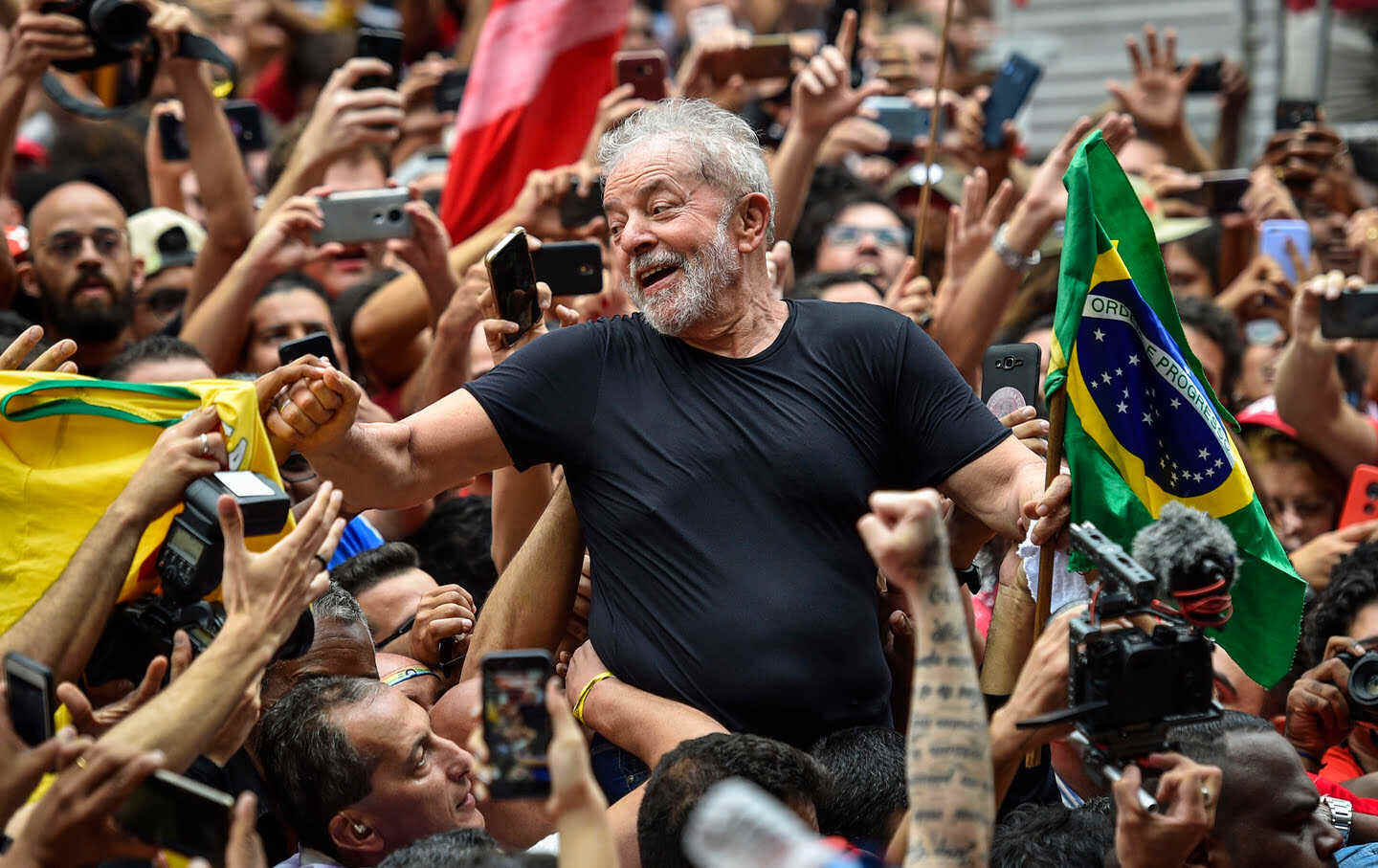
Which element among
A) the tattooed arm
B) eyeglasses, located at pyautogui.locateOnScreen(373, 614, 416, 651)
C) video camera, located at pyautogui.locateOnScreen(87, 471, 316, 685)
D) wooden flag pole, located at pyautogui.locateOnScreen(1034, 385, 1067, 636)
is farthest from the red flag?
the tattooed arm

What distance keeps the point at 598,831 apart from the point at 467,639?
1.94 meters

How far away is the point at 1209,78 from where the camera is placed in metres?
8.63

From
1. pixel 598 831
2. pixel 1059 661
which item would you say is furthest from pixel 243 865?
pixel 1059 661

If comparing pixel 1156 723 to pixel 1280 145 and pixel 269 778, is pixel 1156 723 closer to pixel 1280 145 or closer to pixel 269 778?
pixel 269 778

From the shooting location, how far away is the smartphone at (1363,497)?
548 centimetres

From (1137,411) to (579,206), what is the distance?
2.80 meters

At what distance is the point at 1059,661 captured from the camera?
3.12 metres

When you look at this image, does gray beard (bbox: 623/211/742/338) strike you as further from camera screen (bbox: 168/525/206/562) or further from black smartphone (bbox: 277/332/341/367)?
camera screen (bbox: 168/525/206/562)

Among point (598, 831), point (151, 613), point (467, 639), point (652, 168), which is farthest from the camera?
point (467, 639)

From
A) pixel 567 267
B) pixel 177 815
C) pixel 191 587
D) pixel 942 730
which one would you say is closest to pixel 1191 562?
pixel 942 730

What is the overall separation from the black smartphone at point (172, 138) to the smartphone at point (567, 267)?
2.76 metres

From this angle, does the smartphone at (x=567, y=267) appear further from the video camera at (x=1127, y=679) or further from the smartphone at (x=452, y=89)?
the smartphone at (x=452, y=89)

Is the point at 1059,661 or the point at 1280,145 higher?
the point at 1059,661

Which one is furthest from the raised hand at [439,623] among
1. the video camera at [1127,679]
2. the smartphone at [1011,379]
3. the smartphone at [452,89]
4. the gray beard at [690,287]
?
the smartphone at [452,89]
